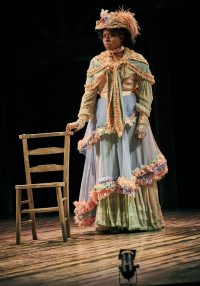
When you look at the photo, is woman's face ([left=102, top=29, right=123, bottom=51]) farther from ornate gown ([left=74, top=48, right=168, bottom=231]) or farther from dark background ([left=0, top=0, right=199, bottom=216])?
dark background ([left=0, top=0, right=199, bottom=216])

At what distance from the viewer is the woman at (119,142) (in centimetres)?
539

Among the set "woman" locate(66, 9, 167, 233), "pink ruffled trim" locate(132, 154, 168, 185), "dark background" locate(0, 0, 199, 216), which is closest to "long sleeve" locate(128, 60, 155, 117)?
"woman" locate(66, 9, 167, 233)

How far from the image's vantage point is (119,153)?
542 centimetres

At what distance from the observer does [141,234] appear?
521cm

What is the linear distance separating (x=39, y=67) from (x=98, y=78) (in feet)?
7.75

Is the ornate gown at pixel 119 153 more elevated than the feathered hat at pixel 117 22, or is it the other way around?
the feathered hat at pixel 117 22

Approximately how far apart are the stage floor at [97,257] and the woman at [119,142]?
20 cm

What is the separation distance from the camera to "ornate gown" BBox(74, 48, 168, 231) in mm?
5375

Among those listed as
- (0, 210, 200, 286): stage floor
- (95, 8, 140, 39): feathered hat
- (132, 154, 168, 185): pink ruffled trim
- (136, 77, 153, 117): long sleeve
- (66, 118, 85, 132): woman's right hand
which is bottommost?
(0, 210, 200, 286): stage floor

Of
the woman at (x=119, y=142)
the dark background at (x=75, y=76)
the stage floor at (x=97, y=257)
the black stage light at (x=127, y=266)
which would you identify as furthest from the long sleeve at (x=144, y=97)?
the black stage light at (x=127, y=266)

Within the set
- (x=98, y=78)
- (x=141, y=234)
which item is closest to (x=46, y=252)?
(x=141, y=234)

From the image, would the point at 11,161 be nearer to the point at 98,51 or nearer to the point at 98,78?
the point at 98,51

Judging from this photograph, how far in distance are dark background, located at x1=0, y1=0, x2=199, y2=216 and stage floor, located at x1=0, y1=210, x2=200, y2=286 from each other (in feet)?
5.01

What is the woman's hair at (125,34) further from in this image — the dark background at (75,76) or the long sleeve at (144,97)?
the dark background at (75,76)
